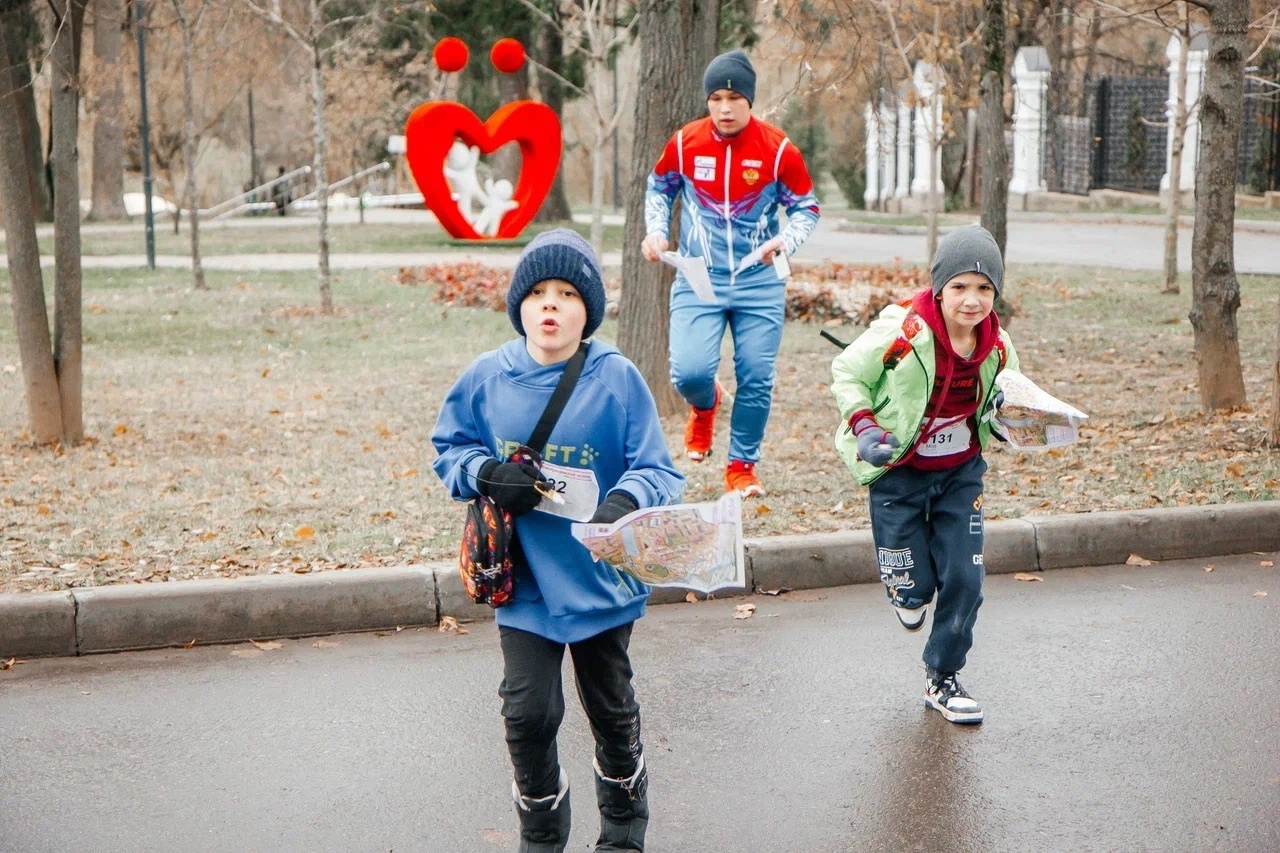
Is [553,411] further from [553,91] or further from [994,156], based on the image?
[553,91]

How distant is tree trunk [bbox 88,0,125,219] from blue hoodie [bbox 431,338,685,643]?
28402mm

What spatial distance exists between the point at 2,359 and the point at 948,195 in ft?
92.3

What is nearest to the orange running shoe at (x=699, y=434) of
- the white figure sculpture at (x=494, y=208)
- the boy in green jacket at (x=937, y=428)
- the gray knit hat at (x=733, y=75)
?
the gray knit hat at (x=733, y=75)

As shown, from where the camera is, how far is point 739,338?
7.18 metres

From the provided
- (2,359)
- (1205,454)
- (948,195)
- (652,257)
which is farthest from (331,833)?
(948,195)

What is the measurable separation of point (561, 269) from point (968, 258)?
1409 mm

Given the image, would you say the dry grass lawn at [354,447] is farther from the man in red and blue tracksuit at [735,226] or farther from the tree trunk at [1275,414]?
the man in red and blue tracksuit at [735,226]

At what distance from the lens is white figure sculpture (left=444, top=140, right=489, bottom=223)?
22.9m

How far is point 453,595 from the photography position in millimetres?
5910

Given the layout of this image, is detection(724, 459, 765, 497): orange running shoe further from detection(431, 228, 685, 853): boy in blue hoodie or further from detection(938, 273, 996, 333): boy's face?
detection(431, 228, 685, 853): boy in blue hoodie

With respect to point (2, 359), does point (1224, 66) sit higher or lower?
higher

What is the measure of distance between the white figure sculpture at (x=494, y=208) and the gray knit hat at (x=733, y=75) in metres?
18.1

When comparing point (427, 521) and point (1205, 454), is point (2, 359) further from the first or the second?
point (1205, 454)

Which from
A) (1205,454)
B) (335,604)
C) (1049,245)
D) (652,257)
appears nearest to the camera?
(335,604)
